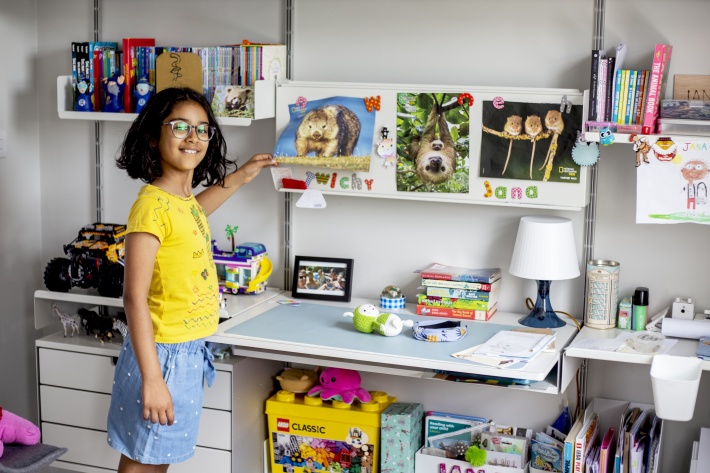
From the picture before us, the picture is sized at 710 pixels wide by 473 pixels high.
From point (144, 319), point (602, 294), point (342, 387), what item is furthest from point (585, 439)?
point (144, 319)

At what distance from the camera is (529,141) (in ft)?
8.79

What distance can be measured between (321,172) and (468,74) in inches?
21.6

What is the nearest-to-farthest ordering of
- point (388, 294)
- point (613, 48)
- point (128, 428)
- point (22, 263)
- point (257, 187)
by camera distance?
1. point (128, 428)
2. point (613, 48)
3. point (388, 294)
4. point (257, 187)
5. point (22, 263)

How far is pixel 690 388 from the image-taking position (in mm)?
2303

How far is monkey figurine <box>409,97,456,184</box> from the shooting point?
277 cm

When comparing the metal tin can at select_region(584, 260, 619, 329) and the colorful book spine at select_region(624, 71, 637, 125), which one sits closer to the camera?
the colorful book spine at select_region(624, 71, 637, 125)

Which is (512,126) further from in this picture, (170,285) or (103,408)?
(103,408)

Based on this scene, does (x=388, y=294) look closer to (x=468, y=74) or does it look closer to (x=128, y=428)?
(x=468, y=74)

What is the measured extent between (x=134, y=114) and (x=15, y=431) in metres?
1.04

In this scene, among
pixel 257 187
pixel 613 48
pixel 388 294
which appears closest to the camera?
pixel 613 48

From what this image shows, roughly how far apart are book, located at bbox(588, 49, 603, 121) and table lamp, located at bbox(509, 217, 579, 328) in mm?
324

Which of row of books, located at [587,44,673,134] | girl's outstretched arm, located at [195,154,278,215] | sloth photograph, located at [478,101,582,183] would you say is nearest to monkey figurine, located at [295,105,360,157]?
girl's outstretched arm, located at [195,154,278,215]

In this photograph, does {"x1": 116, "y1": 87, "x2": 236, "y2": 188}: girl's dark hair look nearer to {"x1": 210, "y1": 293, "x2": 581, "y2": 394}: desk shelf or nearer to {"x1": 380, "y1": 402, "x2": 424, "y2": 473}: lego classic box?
{"x1": 210, "y1": 293, "x2": 581, "y2": 394}: desk shelf

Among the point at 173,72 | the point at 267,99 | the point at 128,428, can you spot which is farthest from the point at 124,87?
the point at 128,428
